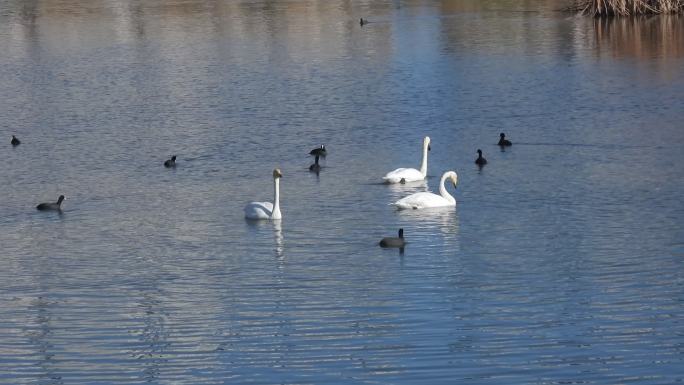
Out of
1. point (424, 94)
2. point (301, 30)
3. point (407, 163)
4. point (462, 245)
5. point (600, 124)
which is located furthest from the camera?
point (301, 30)

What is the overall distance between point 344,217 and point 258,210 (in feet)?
Result: 4.15

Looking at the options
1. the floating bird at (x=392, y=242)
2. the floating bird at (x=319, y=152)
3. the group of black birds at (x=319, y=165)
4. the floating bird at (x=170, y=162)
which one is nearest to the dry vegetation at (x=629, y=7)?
the group of black birds at (x=319, y=165)

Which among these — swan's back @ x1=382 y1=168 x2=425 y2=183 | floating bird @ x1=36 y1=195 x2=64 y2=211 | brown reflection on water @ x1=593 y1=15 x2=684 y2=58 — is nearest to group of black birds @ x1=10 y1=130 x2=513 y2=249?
floating bird @ x1=36 y1=195 x2=64 y2=211

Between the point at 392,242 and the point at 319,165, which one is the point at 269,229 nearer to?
the point at 392,242

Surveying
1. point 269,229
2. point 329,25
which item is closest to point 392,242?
point 269,229

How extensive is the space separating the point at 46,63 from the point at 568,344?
31.0 m

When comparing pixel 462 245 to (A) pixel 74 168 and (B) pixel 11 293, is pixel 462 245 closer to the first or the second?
(B) pixel 11 293

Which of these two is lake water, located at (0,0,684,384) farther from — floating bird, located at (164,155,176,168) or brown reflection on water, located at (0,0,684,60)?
brown reflection on water, located at (0,0,684,60)

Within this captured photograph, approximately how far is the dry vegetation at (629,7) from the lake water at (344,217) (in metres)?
5.11

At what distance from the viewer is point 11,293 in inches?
663

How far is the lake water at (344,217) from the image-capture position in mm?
13961

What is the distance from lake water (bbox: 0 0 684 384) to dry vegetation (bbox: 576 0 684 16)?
16.8 ft

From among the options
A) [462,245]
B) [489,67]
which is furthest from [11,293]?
[489,67]

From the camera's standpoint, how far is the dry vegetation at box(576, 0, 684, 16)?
163 feet
